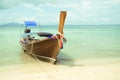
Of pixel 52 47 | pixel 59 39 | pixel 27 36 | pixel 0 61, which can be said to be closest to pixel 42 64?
pixel 52 47

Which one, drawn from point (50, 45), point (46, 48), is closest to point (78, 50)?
point (46, 48)

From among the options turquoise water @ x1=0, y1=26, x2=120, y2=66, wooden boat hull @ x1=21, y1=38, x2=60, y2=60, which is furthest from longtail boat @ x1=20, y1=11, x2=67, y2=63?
turquoise water @ x1=0, y1=26, x2=120, y2=66

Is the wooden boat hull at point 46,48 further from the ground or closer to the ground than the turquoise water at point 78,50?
further from the ground

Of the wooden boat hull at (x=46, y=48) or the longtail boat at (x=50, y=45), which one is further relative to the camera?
the wooden boat hull at (x=46, y=48)

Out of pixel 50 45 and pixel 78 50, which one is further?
pixel 78 50

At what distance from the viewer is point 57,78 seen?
6855 millimetres

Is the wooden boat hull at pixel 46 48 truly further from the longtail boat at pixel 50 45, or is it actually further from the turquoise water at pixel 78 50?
the turquoise water at pixel 78 50

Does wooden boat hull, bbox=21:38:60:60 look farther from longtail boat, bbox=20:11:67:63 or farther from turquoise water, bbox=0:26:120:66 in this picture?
turquoise water, bbox=0:26:120:66

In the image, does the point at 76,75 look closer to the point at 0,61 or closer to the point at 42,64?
the point at 42,64

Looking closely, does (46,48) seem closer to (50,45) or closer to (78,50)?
(50,45)

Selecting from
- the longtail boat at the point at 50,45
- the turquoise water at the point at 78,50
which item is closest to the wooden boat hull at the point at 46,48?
the longtail boat at the point at 50,45

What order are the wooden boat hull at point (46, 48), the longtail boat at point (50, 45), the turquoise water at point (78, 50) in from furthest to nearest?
1. the turquoise water at point (78, 50)
2. the wooden boat hull at point (46, 48)
3. the longtail boat at point (50, 45)

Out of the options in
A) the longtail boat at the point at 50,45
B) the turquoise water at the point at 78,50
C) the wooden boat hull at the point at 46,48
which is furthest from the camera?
the turquoise water at the point at 78,50

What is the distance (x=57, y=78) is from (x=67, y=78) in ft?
1.32
